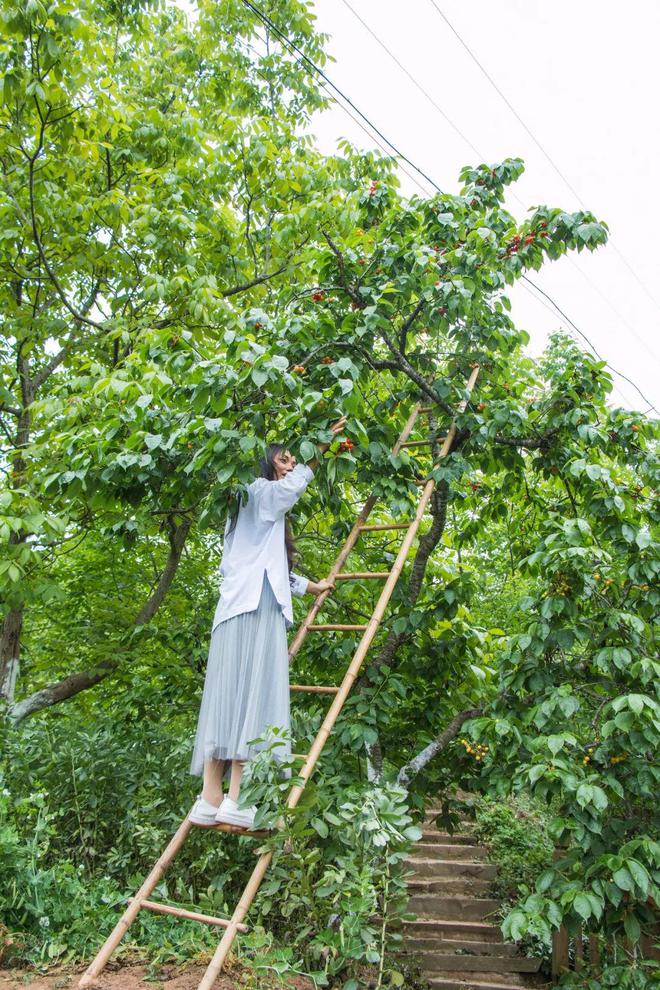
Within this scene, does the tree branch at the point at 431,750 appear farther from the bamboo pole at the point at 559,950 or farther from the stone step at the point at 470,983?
the bamboo pole at the point at 559,950

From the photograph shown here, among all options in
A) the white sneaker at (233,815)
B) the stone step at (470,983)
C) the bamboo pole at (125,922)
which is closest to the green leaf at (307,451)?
the white sneaker at (233,815)

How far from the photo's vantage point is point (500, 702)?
3996 millimetres

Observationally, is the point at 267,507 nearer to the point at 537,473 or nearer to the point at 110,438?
the point at 110,438

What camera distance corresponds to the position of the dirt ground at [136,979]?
2889mm

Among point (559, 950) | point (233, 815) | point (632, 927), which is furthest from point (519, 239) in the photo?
point (559, 950)

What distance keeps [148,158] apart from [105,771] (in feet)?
15.1

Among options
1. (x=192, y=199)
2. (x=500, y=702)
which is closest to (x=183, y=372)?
(x=500, y=702)

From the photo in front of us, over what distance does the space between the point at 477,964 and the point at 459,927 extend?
1.31 feet

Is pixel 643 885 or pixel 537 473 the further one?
pixel 537 473

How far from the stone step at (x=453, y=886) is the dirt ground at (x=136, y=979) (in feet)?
13.5

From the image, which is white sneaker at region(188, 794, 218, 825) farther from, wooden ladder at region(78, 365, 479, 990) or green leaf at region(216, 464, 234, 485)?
green leaf at region(216, 464, 234, 485)

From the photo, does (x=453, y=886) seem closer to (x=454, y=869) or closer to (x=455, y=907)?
(x=454, y=869)

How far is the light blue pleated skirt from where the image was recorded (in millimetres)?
3281

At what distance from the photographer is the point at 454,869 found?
723cm
